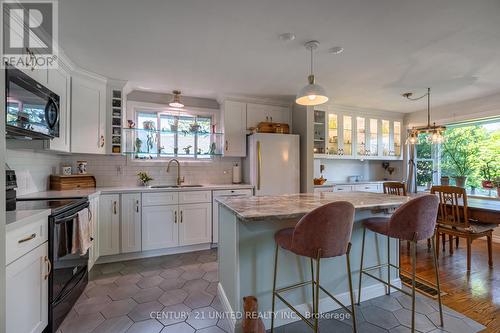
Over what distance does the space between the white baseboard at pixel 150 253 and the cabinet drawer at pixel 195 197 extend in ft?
2.21

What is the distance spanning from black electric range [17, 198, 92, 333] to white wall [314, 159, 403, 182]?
13.1 ft

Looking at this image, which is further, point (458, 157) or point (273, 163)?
point (458, 157)

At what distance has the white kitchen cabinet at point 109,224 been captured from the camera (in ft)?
9.66

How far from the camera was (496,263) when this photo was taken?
2932 millimetres

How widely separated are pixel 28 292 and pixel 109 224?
1578 mm

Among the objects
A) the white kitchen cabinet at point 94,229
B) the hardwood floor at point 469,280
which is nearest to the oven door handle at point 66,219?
the white kitchen cabinet at point 94,229

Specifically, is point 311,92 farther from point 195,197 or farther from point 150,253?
point 150,253

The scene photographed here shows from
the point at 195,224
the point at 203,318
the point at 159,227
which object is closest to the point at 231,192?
the point at 195,224

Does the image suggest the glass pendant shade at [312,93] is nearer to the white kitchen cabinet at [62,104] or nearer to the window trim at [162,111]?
the window trim at [162,111]

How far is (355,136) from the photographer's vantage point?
472 centimetres

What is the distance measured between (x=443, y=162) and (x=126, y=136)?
234 inches

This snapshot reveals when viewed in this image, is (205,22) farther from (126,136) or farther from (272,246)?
(126,136)

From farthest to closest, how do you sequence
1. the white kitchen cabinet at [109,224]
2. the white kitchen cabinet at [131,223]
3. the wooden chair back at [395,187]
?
the wooden chair back at [395,187], the white kitchen cabinet at [131,223], the white kitchen cabinet at [109,224]

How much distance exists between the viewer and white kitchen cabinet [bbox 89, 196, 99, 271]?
102 inches
